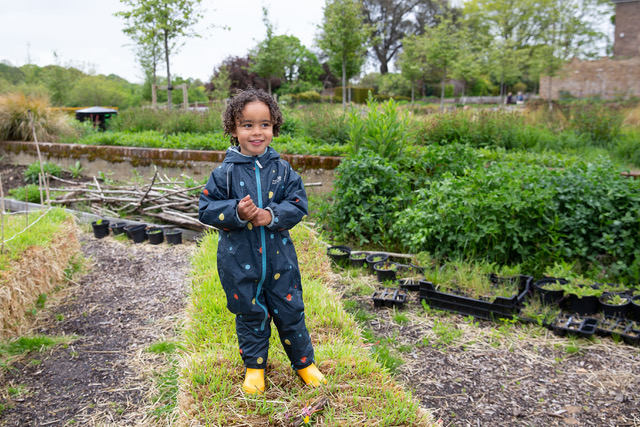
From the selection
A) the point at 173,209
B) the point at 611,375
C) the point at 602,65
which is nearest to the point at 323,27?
the point at 173,209

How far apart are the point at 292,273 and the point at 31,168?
9728 mm

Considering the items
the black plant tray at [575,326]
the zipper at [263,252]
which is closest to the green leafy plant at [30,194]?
the zipper at [263,252]

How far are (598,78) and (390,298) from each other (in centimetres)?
3533

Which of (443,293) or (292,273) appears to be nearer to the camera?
(292,273)

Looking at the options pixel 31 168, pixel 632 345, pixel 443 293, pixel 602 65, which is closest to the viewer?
pixel 632 345

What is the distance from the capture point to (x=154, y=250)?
600 cm

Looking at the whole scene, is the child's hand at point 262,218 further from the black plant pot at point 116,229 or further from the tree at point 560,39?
the tree at point 560,39

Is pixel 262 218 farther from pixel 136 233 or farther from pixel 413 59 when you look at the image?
pixel 413 59

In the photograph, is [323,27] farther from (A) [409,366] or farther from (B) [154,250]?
(A) [409,366]

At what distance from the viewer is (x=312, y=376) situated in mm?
2336

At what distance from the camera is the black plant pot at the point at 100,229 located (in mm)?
6551

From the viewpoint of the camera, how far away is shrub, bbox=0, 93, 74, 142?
11.3 m

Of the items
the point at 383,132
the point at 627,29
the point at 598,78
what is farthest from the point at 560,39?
the point at 383,132

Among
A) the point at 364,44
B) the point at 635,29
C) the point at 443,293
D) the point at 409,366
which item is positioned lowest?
the point at 409,366
